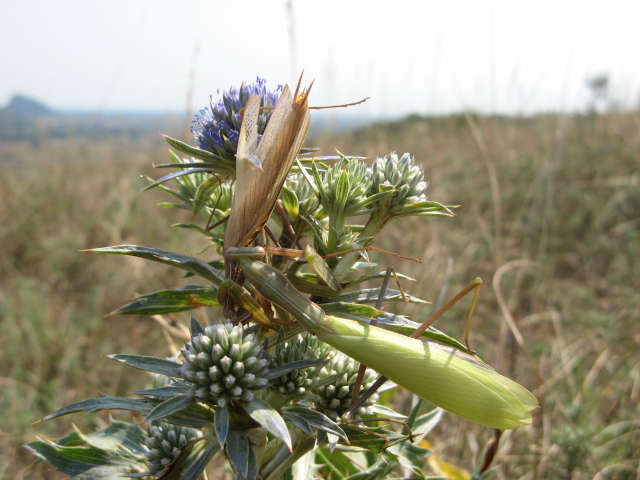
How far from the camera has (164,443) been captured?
0.96 m

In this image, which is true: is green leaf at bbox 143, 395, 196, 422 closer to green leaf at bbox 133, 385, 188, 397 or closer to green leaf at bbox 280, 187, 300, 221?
green leaf at bbox 133, 385, 188, 397

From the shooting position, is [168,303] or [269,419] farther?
[168,303]

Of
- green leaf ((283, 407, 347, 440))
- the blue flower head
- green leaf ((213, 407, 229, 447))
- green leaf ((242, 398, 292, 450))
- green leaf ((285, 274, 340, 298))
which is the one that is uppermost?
the blue flower head

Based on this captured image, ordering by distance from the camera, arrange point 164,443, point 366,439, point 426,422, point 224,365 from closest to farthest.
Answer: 1. point 224,365
2. point 366,439
3. point 164,443
4. point 426,422

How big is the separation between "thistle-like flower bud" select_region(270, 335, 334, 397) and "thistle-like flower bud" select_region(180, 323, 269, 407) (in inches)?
2.3

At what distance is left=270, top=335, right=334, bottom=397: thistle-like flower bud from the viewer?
2.74 ft

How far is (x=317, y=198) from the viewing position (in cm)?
94

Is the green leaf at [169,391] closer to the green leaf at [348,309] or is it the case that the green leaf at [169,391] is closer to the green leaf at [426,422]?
the green leaf at [348,309]

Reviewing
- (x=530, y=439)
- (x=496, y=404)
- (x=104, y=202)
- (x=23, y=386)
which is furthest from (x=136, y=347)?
(x=496, y=404)

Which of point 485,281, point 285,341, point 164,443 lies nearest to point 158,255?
point 285,341

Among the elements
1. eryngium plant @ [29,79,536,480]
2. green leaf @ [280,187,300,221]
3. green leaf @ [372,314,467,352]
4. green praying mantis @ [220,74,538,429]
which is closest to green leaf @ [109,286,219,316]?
eryngium plant @ [29,79,536,480]

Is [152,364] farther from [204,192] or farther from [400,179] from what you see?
[400,179]

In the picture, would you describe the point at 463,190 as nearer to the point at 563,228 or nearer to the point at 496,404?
the point at 563,228

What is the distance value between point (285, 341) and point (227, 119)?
0.47 m
